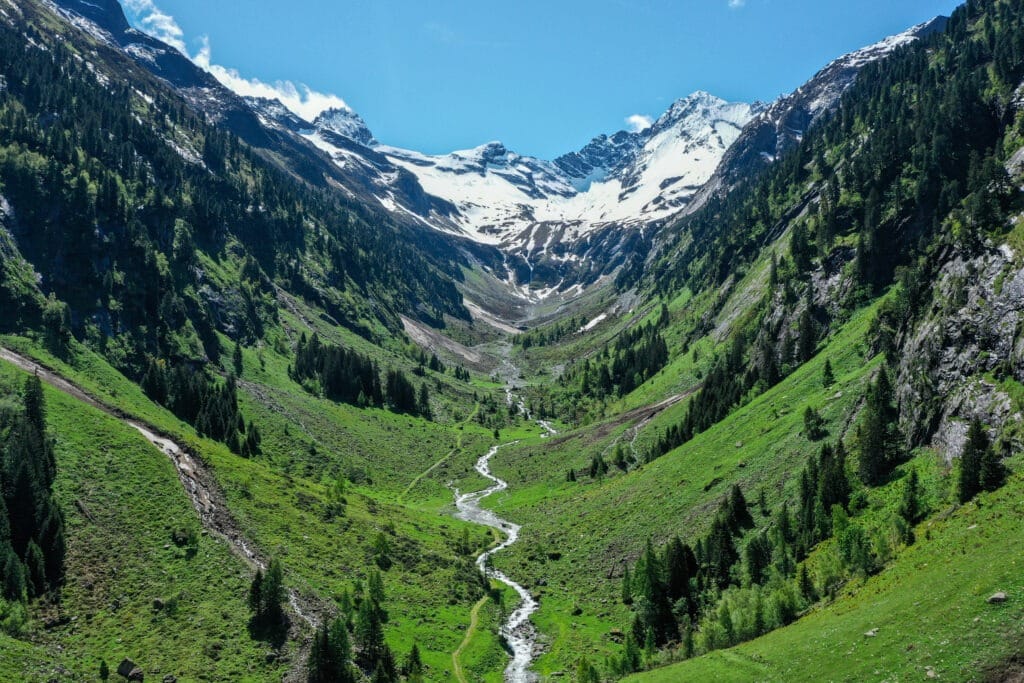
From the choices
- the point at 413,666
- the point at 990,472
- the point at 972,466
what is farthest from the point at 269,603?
the point at 990,472

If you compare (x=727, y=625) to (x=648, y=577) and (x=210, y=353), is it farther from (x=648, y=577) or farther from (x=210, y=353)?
(x=210, y=353)

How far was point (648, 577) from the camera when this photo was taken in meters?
66.2

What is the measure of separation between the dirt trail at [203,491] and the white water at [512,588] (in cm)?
2059

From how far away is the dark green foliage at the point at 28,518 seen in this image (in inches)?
2271

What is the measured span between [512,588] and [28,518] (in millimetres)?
53764

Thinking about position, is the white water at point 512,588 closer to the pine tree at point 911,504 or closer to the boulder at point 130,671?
the boulder at point 130,671

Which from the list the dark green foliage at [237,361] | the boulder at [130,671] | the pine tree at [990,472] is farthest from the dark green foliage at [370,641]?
the dark green foliage at [237,361]

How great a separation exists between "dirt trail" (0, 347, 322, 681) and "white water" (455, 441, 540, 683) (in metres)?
20.6

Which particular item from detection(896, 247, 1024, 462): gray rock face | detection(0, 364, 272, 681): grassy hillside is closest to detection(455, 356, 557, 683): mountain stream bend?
detection(0, 364, 272, 681): grassy hillside

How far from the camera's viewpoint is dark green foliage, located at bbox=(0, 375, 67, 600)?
5769 centimetres

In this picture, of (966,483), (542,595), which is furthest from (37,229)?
(966,483)

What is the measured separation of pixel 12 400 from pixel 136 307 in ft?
226

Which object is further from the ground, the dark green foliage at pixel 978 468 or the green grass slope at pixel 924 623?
the dark green foliage at pixel 978 468

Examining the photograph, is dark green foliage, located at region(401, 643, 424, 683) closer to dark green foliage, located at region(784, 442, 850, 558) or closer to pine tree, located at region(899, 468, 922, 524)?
dark green foliage, located at region(784, 442, 850, 558)
